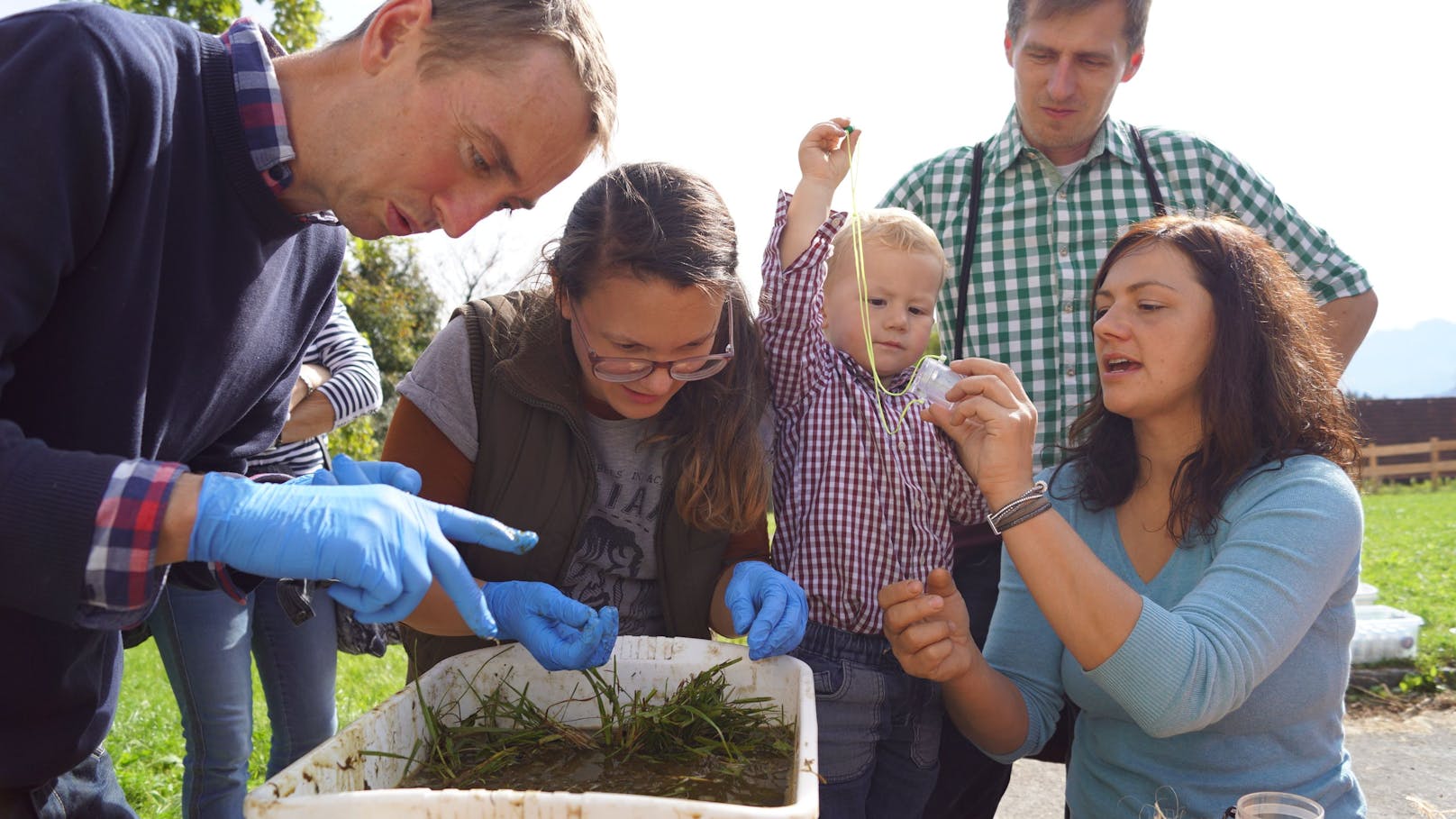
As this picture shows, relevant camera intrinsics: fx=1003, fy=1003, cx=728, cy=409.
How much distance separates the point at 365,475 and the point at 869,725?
3.95 ft

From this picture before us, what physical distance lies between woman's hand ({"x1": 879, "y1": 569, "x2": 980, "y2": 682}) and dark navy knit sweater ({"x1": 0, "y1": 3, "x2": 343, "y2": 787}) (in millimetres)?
1256

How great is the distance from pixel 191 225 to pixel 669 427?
104 cm

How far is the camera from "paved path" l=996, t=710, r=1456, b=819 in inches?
145

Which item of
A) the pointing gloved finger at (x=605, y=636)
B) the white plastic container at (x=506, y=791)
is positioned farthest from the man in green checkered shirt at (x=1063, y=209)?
the pointing gloved finger at (x=605, y=636)

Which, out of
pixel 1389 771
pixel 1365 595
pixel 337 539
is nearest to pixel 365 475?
pixel 337 539

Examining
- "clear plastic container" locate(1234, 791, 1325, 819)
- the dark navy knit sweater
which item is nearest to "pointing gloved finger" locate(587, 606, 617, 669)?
the dark navy knit sweater

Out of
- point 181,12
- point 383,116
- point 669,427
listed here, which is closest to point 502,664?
point 669,427

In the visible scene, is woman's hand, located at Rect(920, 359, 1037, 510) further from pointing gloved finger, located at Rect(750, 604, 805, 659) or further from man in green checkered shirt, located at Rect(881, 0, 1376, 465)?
man in green checkered shirt, located at Rect(881, 0, 1376, 465)

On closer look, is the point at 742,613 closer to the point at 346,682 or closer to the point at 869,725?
the point at 869,725

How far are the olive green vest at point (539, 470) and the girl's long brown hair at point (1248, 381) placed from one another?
994mm

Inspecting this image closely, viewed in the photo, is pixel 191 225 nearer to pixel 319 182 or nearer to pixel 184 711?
pixel 319 182

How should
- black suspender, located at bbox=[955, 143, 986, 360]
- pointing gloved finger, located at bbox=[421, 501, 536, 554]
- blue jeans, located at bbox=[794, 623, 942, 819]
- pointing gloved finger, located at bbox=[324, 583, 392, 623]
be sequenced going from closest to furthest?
pointing gloved finger, located at bbox=[324, 583, 392, 623] → pointing gloved finger, located at bbox=[421, 501, 536, 554] → blue jeans, located at bbox=[794, 623, 942, 819] → black suspender, located at bbox=[955, 143, 986, 360]

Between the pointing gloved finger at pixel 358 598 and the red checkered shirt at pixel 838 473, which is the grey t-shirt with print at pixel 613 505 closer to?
the red checkered shirt at pixel 838 473

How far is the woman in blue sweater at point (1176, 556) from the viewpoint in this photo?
1812mm
